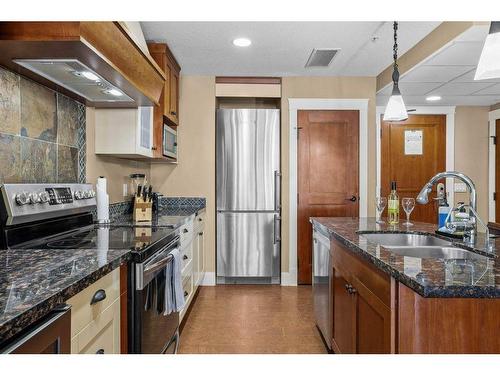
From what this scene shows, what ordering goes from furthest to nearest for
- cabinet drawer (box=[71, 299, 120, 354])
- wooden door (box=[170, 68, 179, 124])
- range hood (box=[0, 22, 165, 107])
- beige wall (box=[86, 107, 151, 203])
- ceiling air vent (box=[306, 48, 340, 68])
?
1. wooden door (box=[170, 68, 179, 124])
2. ceiling air vent (box=[306, 48, 340, 68])
3. beige wall (box=[86, 107, 151, 203])
4. range hood (box=[0, 22, 165, 107])
5. cabinet drawer (box=[71, 299, 120, 354])

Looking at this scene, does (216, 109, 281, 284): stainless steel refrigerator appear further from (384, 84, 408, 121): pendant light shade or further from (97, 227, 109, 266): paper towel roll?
(97, 227, 109, 266): paper towel roll

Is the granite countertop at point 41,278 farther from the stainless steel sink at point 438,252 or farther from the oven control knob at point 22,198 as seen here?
the stainless steel sink at point 438,252

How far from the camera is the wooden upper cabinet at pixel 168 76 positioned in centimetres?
311

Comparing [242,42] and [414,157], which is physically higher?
[242,42]

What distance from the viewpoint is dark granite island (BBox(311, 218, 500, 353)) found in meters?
1.01

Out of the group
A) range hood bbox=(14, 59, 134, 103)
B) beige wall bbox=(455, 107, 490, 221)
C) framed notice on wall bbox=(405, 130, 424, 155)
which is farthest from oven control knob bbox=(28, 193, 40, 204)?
beige wall bbox=(455, 107, 490, 221)

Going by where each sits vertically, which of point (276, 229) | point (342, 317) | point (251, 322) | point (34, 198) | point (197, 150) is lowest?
point (251, 322)

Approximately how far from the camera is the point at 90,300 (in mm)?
1156

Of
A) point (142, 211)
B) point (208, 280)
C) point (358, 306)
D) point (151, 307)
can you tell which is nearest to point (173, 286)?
point (151, 307)

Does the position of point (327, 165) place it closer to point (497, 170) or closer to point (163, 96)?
point (163, 96)

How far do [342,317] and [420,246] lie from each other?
0.60m

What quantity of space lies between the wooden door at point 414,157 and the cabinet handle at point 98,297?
4.07m

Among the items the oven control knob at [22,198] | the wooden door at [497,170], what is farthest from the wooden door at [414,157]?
the oven control knob at [22,198]

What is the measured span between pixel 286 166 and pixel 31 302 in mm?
A: 3440
